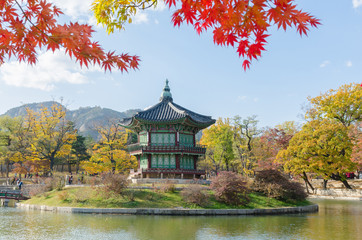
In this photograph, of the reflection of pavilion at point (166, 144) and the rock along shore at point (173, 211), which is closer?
the rock along shore at point (173, 211)

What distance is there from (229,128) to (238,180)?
30136 mm

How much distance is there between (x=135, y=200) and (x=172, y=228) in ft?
27.5

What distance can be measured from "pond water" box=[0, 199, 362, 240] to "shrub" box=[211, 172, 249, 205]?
402 cm

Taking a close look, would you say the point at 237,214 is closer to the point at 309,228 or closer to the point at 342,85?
the point at 309,228

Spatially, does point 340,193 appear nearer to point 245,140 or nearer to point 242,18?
point 245,140

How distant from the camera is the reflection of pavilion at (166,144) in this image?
33.1 meters

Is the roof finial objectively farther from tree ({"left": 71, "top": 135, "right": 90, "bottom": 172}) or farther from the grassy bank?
tree ({"left": 71, "top": 135, "right": 90, "bottom": 172})

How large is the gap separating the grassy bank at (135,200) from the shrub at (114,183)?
38cm

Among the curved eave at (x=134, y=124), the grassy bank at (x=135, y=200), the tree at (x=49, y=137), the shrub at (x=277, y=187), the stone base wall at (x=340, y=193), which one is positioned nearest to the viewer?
the grassy bank at (x=135, y=200)

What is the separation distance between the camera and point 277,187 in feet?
84.0

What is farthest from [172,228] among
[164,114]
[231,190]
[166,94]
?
[166,94]

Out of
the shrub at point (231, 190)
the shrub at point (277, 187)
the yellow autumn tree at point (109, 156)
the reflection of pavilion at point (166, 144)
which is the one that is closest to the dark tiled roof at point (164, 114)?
the reflection of pavilion at point (166, 144)

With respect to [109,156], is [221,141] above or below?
above

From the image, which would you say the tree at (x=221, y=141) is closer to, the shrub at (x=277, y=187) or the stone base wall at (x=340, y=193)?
the stone base wall at (x=340, y=193)
